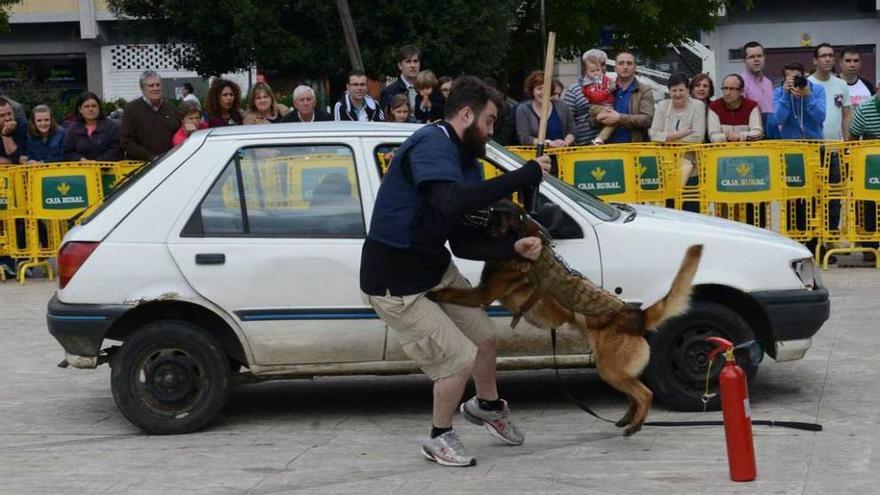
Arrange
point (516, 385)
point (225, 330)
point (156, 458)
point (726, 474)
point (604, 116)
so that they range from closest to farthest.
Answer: point (726, 474) < point (156, 458) < point (225, 330) < point (516, 385) < point (604, 116)

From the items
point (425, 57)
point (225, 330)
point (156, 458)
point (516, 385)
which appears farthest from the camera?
point (425, 57)

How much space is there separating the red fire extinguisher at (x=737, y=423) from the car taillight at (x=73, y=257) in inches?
135

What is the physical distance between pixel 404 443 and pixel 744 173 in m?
7.18

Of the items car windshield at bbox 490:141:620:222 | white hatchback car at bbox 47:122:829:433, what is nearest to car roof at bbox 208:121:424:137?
white hatchback car at bbox 47:122:829:433

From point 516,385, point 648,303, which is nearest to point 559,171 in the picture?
point 516,385

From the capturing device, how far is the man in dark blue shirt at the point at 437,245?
22.2 feet

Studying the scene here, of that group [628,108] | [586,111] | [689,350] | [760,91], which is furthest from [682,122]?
[689,350]

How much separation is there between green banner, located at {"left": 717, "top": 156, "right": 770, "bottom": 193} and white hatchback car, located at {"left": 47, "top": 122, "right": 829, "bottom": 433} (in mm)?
5955

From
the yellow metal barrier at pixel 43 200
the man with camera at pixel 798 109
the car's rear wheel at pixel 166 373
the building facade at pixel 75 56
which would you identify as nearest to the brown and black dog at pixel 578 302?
the car's rear wheel at pixel 166 373

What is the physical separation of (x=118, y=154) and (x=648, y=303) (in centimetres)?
824

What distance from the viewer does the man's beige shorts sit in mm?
7043

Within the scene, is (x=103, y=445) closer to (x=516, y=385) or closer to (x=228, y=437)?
(x=228, y=437)

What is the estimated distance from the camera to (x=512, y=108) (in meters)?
14.9

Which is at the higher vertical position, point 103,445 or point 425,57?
point 425,57
